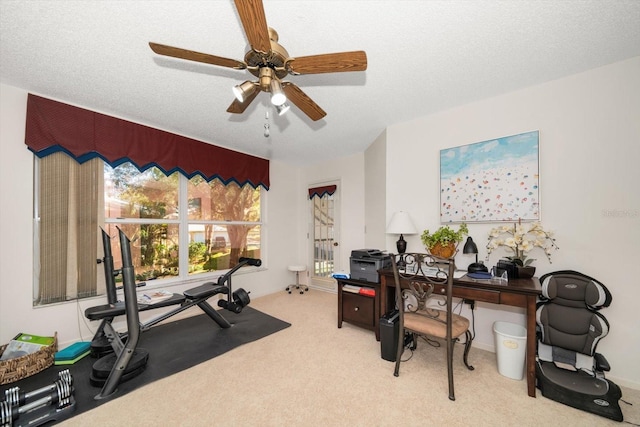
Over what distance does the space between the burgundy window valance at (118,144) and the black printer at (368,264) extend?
2.44 m

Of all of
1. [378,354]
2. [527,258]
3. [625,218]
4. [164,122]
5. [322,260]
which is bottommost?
[378,354]

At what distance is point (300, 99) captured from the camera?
5.70 feet

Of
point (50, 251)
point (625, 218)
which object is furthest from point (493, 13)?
point (50, 251)

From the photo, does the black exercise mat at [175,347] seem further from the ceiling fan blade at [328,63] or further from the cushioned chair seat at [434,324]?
the ceiling fan blade at [328,63]

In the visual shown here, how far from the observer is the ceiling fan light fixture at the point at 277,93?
4.63 feet

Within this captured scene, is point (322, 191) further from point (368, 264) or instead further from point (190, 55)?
point (190, 55)

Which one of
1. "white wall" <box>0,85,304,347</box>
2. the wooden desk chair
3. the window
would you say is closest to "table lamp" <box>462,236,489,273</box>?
the wooden desk chair

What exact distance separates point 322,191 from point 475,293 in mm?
3184

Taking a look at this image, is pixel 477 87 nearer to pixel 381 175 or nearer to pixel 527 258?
pixel 381 175

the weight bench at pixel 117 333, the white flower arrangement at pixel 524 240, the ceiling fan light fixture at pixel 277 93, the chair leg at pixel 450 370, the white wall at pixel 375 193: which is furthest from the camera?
the white wall at pixel 375 193

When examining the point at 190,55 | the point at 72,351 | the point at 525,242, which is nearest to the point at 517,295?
the point at 525,242

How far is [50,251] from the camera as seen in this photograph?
2424mm

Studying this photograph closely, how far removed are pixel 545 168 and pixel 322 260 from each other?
11.8 feet

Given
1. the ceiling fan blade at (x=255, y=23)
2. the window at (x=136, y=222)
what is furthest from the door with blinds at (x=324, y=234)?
the ceiling fan blade at (x=255, y=23)
